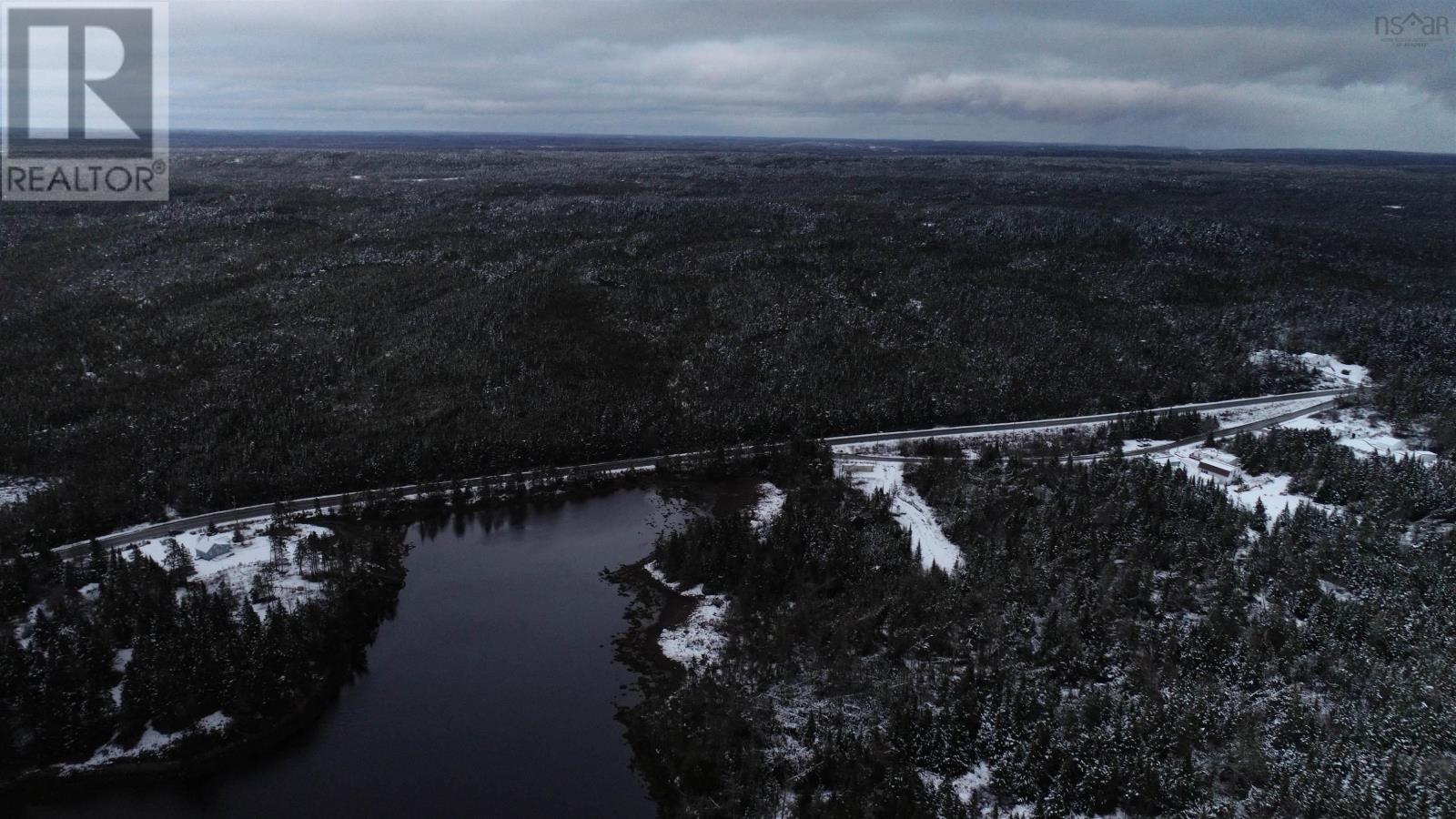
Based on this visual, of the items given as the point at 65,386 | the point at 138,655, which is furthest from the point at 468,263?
the point at 138,655

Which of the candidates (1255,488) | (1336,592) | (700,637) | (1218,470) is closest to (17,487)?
(700,637)

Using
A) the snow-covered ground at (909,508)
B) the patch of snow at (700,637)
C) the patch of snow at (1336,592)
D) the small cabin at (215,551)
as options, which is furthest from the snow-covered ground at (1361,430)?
the small cabin at (215,551)

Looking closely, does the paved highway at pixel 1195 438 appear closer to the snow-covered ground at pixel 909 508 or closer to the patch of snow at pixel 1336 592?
the snow-covered ground at pixel 909 508

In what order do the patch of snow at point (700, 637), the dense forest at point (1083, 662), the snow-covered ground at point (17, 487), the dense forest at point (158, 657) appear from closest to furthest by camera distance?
the dense forest at point (1083, 662) < the dense forest at point (158, 657) < the patch of snow at point (700, 637) < the snow-covered ground at point (17, 487)

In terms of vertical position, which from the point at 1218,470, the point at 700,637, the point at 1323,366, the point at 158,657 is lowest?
the point at 700,637

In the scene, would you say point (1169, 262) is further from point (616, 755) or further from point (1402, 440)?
point (616, 755)

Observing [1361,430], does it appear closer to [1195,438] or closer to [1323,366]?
[1195,438]

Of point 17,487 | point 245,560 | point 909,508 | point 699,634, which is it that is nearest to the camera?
point 699,634
